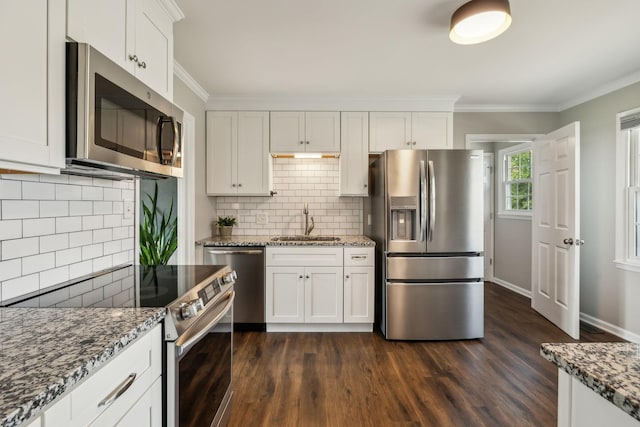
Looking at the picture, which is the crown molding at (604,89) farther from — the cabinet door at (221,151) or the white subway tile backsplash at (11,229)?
the white subway tile backsplash at (11,229)

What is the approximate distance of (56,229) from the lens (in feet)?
4.75

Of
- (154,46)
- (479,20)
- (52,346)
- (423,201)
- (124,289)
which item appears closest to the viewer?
(52,346)

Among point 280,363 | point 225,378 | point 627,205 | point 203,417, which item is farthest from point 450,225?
point 203,417

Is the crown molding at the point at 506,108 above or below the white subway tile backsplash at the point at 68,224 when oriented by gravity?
above

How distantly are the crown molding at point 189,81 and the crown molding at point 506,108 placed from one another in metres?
2.83

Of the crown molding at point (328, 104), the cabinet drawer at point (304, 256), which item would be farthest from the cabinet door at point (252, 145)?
the cabinet drawer at point (304, 256)

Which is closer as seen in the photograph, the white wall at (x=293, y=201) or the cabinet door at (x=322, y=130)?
the cabinet door at (x=322, y=130)

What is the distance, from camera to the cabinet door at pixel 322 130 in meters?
3.49

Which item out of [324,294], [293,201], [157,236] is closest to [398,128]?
[293,201]

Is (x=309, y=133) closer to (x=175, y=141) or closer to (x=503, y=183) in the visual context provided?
(x=175, y=141)

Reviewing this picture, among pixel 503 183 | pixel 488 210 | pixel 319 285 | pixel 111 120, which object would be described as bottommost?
pixel 319 285

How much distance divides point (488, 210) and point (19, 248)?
567cm

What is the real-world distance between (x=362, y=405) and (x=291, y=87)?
2765 millimetres

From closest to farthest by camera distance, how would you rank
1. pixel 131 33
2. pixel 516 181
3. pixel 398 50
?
pixel 131 33
pixel 398 50
pixel 516 181
